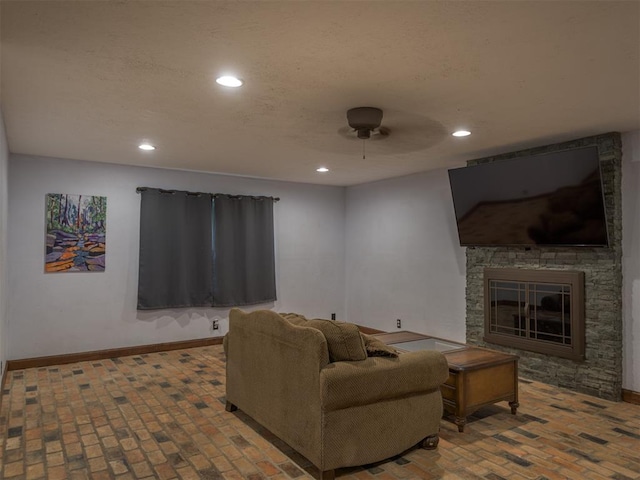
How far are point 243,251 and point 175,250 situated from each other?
3.13 ft

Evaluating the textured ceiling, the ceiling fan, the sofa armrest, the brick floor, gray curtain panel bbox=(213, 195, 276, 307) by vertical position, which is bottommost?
the brick floor

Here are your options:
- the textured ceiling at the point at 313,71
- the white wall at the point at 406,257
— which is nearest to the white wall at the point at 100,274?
the textured ceiling at the point at 313,71

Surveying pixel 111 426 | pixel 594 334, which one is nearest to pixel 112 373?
pixel 111 426

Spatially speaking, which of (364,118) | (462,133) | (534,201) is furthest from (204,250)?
(534,201)

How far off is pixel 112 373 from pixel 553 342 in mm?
4508

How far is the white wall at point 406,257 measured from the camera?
224 inches

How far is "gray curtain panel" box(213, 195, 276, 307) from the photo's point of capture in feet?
20.2

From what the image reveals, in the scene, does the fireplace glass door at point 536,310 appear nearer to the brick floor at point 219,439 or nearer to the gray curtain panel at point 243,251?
the brick floor at point 219,439

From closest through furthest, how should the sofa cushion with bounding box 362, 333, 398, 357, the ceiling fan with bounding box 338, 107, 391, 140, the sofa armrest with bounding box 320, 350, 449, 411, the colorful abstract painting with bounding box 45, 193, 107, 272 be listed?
the sofa armrest with bounding box 320, 350, 449, 411
the sofa cushion with bounding box 362, 333, 398, 357
the ceiling fan with bounding box 338, 107, 391, 140
the colorful abstract painting with bounding box 45, 193, 107, 272

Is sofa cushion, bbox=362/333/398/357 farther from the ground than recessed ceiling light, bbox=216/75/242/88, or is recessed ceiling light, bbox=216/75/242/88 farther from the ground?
recessed ceiling light, bbox=216/75/242/88

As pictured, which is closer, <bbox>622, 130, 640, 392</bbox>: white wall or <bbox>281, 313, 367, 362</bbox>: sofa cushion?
<bbox>281, 313, 367, 362</bbox>: sofa cushion

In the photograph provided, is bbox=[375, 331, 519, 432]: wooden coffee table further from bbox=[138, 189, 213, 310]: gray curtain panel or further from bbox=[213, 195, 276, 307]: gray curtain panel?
bbox=[138, 189, 213, 310]: gray curtain panel

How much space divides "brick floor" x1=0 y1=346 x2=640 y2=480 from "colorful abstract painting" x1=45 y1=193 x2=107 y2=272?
139 centimetres

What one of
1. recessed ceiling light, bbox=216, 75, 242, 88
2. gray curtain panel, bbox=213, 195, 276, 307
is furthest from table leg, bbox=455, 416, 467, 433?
gray curtain panel, bbox=213, 195, 276, 307
